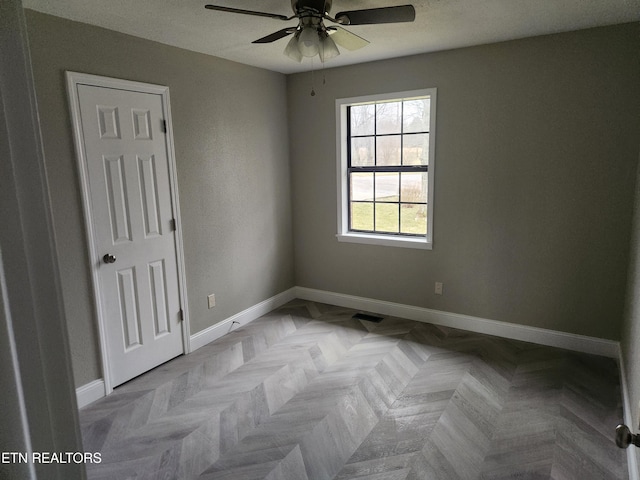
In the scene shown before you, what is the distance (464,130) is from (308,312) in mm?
2420

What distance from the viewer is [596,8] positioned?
2.50m

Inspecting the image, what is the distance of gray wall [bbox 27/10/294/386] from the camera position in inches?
97.9

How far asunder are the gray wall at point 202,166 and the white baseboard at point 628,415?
3124 mm

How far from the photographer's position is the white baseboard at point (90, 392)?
2.70 meters

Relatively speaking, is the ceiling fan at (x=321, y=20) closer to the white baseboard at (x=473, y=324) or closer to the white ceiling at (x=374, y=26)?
the white ceiling at (x=374, y=26)

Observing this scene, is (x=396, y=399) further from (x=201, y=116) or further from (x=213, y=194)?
(x=201, y=116)

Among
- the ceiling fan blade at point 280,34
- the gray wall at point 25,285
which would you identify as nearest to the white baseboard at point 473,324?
the ceiling fan blade at point 280,34

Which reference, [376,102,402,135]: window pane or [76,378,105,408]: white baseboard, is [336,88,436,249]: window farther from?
[76,378,105,408]: white baseboard

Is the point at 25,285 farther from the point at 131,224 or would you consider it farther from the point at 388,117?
the point at 388,117

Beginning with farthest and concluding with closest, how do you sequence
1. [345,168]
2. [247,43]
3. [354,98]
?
[345,168], [354,98], [247,43]

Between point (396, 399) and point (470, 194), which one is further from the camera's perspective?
point (470, 194)

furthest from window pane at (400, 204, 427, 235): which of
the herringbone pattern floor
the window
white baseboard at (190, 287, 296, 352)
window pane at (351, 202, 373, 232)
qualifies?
white baseboard at (190, 287, 296, 352)

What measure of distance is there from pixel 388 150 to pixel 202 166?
1.84 metres

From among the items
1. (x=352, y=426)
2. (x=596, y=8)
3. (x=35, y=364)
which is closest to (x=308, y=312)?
(x=352, y=426)
